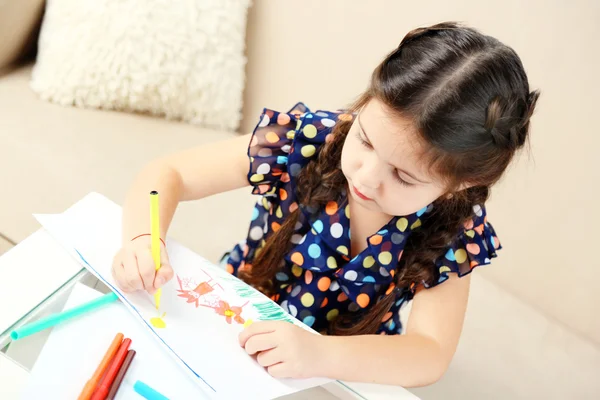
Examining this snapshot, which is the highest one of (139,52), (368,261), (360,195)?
(139,52)

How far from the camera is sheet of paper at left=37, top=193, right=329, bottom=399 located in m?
0.54

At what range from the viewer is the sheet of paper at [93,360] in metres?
0.51

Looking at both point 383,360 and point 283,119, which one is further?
point 283,119

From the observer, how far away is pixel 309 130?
73cm

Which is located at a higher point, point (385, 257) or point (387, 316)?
point (385, 257)

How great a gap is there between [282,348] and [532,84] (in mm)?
713

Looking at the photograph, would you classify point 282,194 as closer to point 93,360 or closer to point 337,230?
Answer: point 337,230

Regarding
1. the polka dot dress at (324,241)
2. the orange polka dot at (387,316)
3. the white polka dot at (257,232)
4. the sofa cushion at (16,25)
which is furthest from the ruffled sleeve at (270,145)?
the sofa cushion at (16,25)

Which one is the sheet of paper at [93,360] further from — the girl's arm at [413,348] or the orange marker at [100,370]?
the girl's arm at [413,348]

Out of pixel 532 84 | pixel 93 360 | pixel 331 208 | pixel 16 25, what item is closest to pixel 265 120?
pixel 331 208

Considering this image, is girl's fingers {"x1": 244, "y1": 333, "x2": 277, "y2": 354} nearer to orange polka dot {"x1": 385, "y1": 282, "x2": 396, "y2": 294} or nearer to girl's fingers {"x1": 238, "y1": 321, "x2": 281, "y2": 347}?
girl's fingers {"x1": 238, "y1": 321, "x2": 281, "y2": 347}

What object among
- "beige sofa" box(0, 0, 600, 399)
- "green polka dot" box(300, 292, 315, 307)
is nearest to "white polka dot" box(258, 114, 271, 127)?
"green polka dot" box(300, 292, 315, 307)

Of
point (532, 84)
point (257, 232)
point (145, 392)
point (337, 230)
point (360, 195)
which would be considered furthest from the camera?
point (532, 84)

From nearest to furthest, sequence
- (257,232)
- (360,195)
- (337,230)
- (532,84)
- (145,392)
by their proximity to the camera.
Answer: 1. (145,392)
2. (360,195)
3. (337,230)
4. (257,232)
5. (532,84)
